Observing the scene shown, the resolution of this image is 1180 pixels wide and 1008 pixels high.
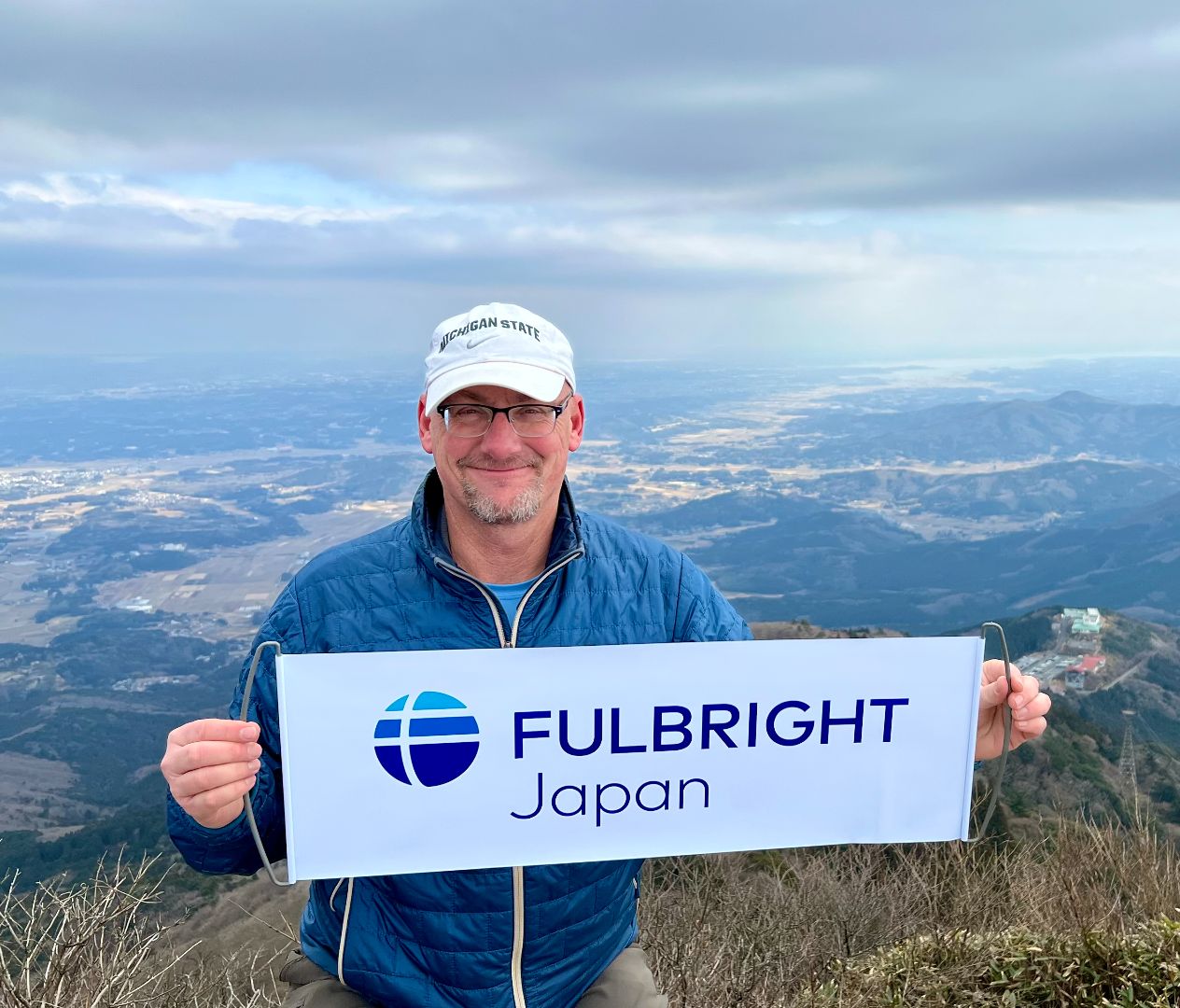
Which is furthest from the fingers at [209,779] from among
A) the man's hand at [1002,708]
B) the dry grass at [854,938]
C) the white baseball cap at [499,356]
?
the dry grass at [854,938]

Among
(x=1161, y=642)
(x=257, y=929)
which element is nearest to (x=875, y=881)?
(x=257, y=929)

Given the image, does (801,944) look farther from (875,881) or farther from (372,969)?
(372,969)

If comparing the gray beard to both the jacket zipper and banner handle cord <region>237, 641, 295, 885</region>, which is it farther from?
banner handle cord <region>237, 641, 295, 885</region>

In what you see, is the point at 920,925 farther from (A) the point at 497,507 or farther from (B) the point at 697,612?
(A) the point at 497,507

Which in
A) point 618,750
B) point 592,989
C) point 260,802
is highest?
point 618,750

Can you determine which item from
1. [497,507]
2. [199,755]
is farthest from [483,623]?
[199,755]

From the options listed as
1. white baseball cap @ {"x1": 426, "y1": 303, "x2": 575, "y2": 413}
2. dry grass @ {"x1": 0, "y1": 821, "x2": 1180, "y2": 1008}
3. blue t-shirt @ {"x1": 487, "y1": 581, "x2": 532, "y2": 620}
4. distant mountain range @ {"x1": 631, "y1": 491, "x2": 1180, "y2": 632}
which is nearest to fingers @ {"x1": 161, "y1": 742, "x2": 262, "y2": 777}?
blue t-shirt @ {"x1": 487, "y1": 581, "x2": 532, "y2": 620}
